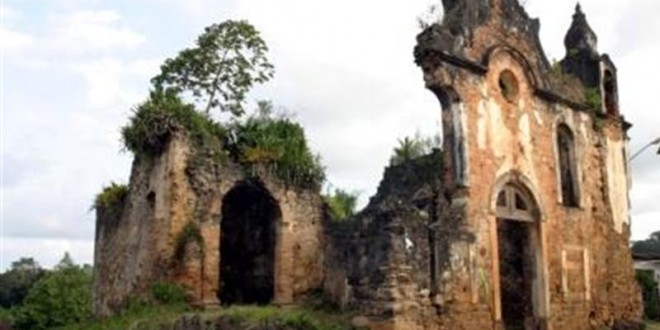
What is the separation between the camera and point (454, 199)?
47.0 feet

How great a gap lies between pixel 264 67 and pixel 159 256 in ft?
20.9

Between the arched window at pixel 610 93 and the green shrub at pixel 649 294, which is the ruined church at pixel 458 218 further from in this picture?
the green shrub at pixel 649 294

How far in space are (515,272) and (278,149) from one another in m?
5.94

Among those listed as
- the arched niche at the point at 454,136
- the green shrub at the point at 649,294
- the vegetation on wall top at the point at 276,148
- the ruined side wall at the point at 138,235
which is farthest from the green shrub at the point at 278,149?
the green shrub at the point at 649,294

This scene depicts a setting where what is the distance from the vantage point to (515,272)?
16.5m

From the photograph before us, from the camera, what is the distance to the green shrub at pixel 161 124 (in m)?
16.8

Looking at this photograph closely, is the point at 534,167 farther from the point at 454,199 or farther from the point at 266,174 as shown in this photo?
the point at 266,174

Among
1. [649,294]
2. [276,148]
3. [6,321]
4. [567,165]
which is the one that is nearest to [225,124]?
[276,148]

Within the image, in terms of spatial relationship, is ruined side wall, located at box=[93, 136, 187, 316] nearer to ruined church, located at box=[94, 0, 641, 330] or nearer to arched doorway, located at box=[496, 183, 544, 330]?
ruined church, located at box=[94, 0, 641, 330]

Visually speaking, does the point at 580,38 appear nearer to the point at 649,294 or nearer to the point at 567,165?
the point at 567,165

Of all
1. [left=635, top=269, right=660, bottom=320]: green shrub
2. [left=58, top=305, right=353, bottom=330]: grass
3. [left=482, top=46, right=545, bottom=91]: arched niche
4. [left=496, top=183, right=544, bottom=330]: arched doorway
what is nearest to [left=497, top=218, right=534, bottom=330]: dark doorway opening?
[left=496, top=183, right=544, bottom=330]: arched doorway

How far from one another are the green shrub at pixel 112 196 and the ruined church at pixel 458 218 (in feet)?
1.14

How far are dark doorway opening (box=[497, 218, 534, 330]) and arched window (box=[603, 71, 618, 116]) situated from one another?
16.6 feet

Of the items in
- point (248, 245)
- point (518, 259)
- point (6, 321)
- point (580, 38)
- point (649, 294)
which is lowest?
point (6, 321)
